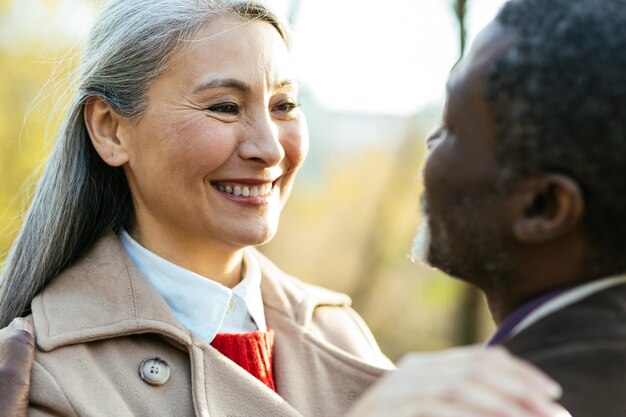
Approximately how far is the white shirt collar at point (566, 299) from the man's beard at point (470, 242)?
0.29ft

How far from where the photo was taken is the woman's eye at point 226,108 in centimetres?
288

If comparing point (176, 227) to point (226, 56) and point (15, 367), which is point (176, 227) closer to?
point (226, 56)

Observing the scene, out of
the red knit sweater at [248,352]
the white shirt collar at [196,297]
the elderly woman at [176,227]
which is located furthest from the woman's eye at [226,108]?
the red knit sweater at [248,352]

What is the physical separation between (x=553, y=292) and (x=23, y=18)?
10.7 metres

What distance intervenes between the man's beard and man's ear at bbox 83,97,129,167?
1508mm

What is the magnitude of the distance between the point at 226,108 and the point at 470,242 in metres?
1.42

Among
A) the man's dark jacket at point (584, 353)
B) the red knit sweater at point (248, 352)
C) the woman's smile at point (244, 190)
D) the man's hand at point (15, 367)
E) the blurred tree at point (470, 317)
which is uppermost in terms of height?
the man's dark jacket at point (584, 353)

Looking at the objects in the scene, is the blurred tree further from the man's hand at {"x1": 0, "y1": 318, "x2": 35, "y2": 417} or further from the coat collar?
the man's hand at {"x1": 0, "y1": 318, "x2": 35, "y2": 417}

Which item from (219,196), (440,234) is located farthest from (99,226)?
(440,234)

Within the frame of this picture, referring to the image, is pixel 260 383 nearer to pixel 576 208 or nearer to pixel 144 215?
pixel 144 215

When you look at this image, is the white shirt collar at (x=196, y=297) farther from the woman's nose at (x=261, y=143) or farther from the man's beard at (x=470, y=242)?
the man's beard at (x=470, y=242)

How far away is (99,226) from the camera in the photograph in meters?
3.06

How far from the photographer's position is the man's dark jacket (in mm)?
1477

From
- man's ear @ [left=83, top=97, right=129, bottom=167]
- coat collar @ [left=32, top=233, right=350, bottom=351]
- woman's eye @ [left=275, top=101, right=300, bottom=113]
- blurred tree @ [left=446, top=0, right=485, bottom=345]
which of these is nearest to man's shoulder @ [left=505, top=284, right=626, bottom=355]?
coat collar @ [left=32, top=233, right=350, bottom=351]
